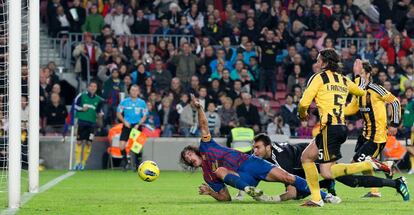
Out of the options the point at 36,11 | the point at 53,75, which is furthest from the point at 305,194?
the point at 53,75

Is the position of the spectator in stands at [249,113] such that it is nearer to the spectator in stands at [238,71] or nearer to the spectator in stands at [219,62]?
the spectator in stands at [238,71]

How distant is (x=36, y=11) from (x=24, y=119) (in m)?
8.38

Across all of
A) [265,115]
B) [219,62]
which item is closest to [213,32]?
[219,62]

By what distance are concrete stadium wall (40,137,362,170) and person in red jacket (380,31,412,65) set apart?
452 centimetres

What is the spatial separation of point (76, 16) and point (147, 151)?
19.2 ft

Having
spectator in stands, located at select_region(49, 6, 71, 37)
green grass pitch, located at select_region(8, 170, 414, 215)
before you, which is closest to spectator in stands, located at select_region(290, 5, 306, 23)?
spectator in stands, located at select_region(49, 6, 71, 37)

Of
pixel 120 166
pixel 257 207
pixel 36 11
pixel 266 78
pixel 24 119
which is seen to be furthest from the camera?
pixel 266 78

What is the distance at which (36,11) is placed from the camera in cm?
1684

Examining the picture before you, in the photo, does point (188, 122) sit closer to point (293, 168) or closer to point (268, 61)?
point (268, 61)

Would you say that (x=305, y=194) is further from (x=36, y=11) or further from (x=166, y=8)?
(x=166, y=8)

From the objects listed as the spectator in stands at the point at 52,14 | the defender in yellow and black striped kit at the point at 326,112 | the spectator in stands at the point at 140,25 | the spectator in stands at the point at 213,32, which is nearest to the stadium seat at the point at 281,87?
the spectator in stands at the point at 213,32

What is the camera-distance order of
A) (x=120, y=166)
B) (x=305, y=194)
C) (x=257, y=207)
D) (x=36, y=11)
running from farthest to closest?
(x=120, y=166)
(x=36, y=11)
(x=305, y=194)
(x=257, y=207)

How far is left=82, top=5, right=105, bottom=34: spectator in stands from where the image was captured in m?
30.9

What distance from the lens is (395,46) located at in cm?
3102
